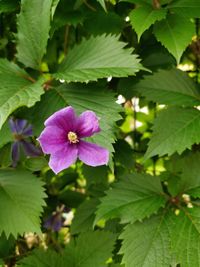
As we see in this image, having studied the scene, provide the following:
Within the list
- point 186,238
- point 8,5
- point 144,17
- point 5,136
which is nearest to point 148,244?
point 186,238

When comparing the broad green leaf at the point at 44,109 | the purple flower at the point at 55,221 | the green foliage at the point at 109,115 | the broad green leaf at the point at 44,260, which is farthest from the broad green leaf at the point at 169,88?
the purple flower at the point at 55,221

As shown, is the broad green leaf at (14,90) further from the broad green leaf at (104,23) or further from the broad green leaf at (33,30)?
the broad green leaf at (104,23)

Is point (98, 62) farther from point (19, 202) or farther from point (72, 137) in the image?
point (19, 202)

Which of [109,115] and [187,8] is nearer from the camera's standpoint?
[109,115]

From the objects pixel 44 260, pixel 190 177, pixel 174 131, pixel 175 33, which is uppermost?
pixel 175 33

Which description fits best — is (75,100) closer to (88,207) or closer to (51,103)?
(51,103)

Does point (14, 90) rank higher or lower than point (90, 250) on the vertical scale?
higher

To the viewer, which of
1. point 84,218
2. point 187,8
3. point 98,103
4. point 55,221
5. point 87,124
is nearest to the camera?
point 87,124
